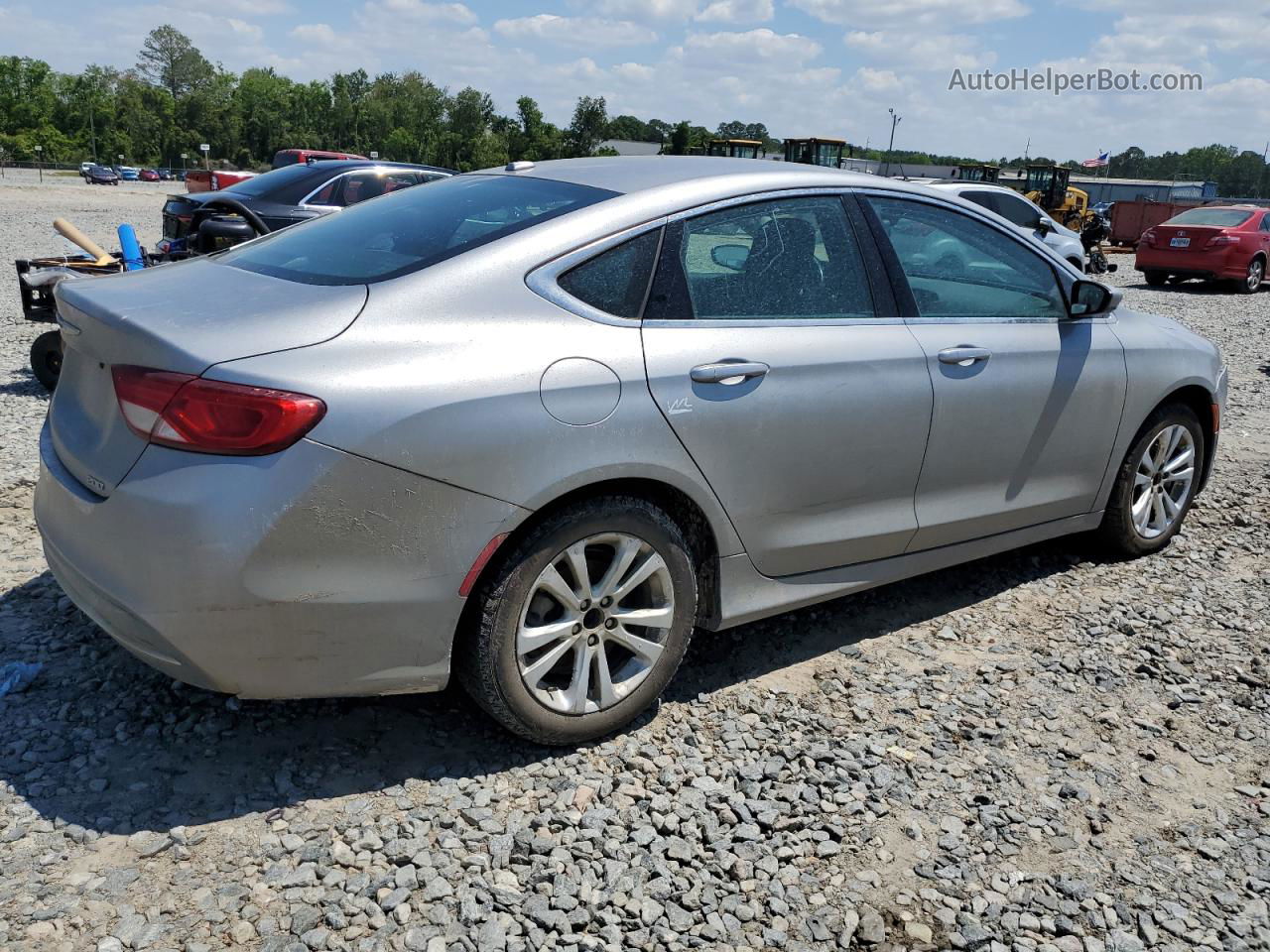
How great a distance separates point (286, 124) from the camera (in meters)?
116

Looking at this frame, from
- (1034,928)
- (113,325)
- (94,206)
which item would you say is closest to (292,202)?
(113,325)

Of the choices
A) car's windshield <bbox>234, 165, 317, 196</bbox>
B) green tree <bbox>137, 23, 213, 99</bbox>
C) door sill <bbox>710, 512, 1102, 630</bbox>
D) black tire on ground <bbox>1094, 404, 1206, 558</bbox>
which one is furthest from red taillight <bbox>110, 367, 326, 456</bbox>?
green tree <bbox>137, 23, 213, 99</bbox>

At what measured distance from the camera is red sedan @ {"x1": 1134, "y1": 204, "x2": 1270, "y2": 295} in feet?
62.1

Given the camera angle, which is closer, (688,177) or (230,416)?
(230,416)

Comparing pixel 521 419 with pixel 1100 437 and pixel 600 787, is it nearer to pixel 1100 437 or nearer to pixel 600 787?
pixel 600 787

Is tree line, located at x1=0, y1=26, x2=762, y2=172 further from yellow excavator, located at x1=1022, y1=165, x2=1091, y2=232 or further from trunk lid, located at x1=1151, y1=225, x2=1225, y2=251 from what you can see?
trunk lid, located at x1=1151, y1=225, x2=1225, y2=251

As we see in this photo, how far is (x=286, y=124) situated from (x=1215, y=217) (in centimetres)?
11308

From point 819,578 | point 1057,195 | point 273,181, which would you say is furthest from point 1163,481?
point 1057,195

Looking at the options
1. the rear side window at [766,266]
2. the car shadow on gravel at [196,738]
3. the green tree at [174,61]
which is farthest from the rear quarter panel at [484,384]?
the green tree at [174,61]

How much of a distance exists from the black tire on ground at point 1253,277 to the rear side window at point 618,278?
64.0ft

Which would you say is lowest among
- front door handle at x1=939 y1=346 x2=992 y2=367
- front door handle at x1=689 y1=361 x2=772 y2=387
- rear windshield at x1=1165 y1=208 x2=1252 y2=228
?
rear windshield at x1=1165 y1=208 x2=1252 y2=228

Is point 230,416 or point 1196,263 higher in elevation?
point 230,416

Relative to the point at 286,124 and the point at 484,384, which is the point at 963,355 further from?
A: the point at 286,124

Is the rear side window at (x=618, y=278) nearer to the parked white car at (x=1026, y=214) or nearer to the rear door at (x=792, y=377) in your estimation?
the rear door at (x=792, y=377)
